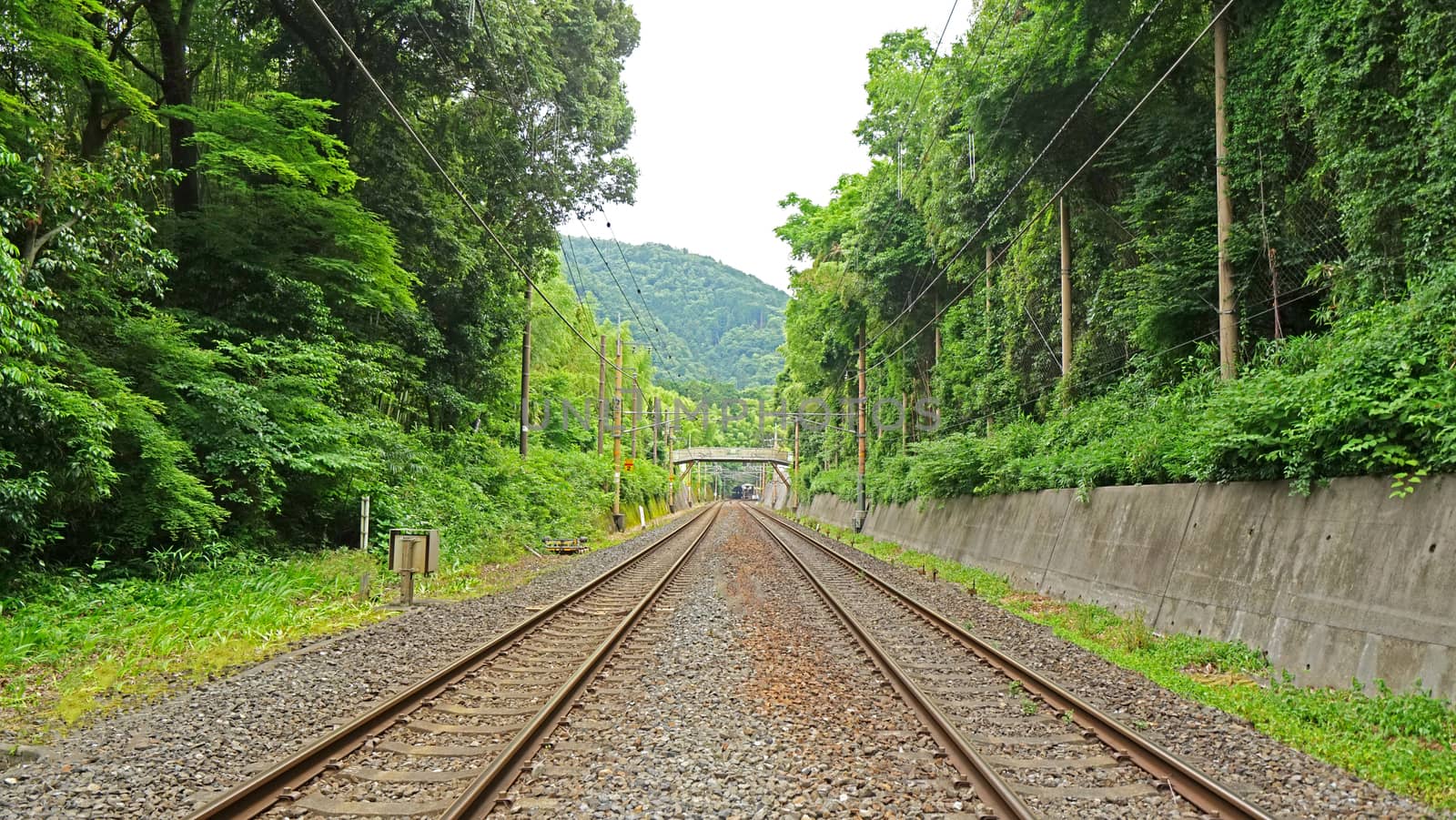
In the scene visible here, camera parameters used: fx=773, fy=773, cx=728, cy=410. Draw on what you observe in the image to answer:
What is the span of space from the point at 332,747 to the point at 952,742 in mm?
3935

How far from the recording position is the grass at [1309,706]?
4727 millimetres

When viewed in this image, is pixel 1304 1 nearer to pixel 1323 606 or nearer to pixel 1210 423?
pixel 1210 423

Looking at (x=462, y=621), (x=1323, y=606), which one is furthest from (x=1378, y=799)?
(x=462, y=621)

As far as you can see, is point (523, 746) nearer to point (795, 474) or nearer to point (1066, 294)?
point (1066, 294)

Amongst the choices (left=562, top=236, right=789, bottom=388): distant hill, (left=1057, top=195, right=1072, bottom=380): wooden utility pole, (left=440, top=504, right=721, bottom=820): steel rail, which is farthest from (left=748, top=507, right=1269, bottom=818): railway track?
(left=562, top=236, right=789, bottom=388): distant hill

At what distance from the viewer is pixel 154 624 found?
8203mm

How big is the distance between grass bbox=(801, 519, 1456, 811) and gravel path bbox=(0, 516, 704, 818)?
6033 mm

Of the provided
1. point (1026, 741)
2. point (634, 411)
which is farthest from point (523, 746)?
point (634, 411)

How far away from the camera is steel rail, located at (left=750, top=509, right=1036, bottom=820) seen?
4039 mm

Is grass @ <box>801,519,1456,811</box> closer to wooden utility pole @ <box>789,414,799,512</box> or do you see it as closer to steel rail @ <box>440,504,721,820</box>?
steel rail @ <box>440,504,721,820</box>

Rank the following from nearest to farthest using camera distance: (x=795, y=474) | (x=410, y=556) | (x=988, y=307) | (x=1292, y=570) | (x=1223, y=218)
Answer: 1. (x=1292, y=570)
2. (x=1223, y=218)
3. (x=410, y=556)
4. (x=988, y=307)
5. (x=795, y=474)

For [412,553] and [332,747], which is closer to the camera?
[332,747]

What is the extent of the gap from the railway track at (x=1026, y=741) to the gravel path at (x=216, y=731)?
4272 mm

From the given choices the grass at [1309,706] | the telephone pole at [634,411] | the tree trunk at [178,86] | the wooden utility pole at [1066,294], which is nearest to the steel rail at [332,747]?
the grass at [1309,706]
